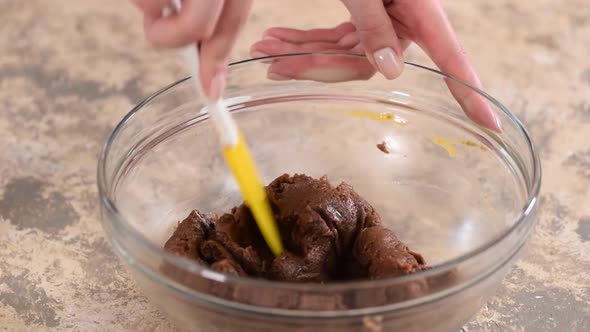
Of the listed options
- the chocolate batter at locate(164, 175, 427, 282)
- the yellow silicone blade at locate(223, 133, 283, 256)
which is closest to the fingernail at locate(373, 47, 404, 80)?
the chocolate batter at locate(164, 175, 427, 282)

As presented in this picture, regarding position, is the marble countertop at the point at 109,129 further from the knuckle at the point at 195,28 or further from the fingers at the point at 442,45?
the knuckle at the point at 195,28

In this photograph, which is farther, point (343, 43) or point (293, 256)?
point (343, 43)

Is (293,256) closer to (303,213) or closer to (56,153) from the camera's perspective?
(303,213)

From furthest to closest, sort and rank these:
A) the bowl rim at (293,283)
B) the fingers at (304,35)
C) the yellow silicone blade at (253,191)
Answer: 1. the fingers at (304,35)
2. the yellow silicone blade at (253,191)
3. the bowl rim at (293,283)

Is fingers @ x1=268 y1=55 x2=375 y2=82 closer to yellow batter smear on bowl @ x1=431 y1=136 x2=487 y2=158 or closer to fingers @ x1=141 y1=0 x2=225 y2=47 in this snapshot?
yellow batter smear on bowl @ x1=431 y1=136 x2=487 y2=158

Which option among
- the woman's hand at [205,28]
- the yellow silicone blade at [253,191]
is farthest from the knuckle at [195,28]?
the yellow silicone blade at [253,191]

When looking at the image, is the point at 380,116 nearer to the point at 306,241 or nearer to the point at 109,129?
the point at 306,241

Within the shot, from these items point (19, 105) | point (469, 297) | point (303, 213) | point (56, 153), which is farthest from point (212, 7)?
point (19, 105)

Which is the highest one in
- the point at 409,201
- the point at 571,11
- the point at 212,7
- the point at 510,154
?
the point at 212,7
